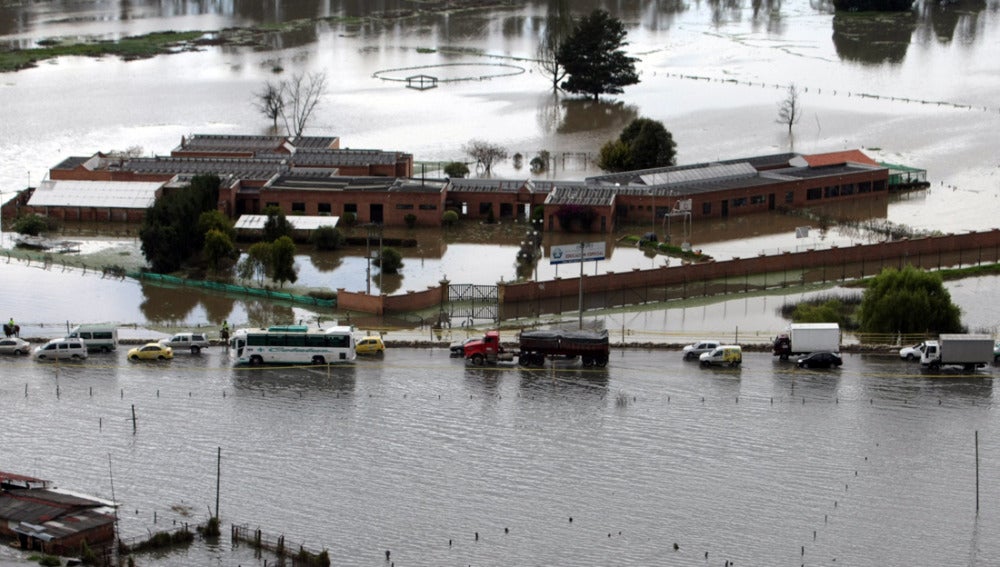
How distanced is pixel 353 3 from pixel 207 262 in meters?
64.8

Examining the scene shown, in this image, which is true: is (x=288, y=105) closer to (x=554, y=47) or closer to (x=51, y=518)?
(x=554, y=47)

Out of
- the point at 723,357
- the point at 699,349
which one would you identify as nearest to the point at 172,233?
the point at 699,349

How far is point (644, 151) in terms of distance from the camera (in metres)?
54.8

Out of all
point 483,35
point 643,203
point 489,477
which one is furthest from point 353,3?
point 489,477

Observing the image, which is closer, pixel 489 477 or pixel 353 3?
pixel 489 477

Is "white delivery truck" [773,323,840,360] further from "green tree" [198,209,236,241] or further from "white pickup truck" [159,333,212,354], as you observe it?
"green tree" [198,209,236,241]

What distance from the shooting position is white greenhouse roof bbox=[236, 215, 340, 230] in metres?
45.7

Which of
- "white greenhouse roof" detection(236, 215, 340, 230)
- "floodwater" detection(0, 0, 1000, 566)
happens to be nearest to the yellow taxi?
"floodwater" detection(0, 0, 1000, 566)

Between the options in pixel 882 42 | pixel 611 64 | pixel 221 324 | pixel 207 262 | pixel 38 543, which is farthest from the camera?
pixel 882 42

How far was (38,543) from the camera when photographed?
23.7m

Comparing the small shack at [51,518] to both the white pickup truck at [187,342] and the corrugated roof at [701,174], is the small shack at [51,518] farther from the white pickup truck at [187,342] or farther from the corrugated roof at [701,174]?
the corrugated roof at [701,174]

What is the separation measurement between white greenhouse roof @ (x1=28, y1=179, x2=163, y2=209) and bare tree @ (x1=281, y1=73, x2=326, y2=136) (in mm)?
11544

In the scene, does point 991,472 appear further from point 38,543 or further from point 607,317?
point 38,543

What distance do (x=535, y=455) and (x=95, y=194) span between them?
24.5 meters
